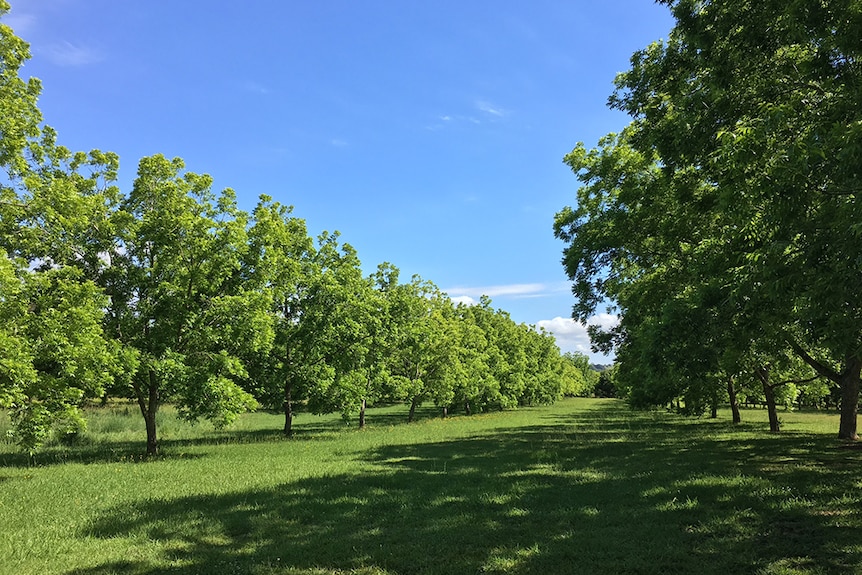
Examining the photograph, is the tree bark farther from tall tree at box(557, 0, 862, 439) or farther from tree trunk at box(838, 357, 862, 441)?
tall tree at box(557, 0, 862, 439)

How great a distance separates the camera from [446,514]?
942 centimetres

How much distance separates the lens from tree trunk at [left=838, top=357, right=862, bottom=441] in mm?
15998

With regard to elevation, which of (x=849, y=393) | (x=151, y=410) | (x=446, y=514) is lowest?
(x=446, y=514)

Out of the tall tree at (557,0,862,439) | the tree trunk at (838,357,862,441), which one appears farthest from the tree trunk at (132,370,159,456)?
the tree trunk at (838,357,862,441)

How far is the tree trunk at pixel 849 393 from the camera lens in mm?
15998

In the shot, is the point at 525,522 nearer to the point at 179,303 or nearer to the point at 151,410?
the point at 179,303

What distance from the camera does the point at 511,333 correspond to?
68062mm

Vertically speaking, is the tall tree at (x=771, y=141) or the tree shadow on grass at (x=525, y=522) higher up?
the tall tree at (x=771, y=141)

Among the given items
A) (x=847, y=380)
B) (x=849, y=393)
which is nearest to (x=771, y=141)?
(x=847, y=380)

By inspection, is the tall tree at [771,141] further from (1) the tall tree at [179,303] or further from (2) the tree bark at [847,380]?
(1) the tall tree at [179,303]

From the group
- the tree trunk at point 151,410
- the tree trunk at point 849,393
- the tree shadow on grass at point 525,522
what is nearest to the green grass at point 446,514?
the tree shadow on grass at point 525,522

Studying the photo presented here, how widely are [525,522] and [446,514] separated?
5.13ft

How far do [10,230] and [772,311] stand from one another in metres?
19.1

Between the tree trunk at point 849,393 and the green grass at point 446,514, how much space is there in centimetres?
174
